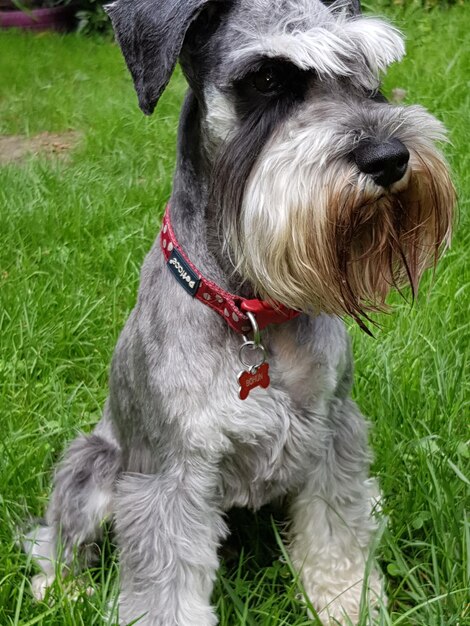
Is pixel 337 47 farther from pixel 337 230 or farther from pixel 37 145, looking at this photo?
pixel 37 145

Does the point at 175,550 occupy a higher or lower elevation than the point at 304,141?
lower

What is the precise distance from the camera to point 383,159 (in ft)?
5.89

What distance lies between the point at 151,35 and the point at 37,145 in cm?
448

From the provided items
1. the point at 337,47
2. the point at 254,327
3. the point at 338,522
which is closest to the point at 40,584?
the point at 338,522

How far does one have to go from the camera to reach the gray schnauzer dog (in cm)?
188

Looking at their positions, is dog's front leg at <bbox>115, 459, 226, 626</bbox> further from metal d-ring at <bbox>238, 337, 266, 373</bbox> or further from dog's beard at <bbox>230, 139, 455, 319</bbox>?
dog's beard at <bbox>230, 139, 455, 319</bbox>

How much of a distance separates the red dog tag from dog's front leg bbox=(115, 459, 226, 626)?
228 mm

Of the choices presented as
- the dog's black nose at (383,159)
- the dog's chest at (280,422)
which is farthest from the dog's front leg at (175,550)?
the dog's black nose at (383,159)

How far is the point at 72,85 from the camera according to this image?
7605mm

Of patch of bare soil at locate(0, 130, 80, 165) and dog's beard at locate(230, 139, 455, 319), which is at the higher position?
dog's beard at locate(230, 139, 455, 319)

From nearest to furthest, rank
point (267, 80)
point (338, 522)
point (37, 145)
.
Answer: point (267, 80) → point (338, 522) → point (37, 145)

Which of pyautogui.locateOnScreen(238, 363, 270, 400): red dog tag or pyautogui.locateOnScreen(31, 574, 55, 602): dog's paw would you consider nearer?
pyautogui.locateOnScreen(238, 363, 270, 400): red dog tag

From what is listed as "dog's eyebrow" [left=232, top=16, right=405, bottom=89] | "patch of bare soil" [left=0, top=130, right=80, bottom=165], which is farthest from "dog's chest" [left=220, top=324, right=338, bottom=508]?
"patch of bare soil" [left=0, top=130, right=80, bottom=165]

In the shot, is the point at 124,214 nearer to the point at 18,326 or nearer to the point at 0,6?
the point at 18,326
